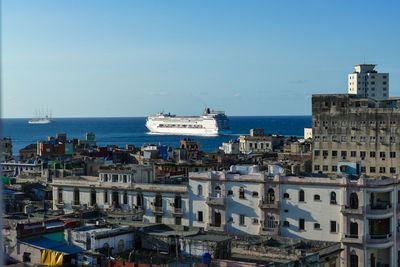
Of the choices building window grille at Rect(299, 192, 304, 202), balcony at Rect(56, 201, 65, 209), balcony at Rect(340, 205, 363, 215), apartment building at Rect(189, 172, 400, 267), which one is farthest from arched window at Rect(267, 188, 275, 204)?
balcony at Rect(56, 201, 65, 209)

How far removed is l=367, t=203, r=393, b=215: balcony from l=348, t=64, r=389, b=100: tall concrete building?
283ft

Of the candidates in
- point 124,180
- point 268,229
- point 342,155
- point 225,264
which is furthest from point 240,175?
point 342,155

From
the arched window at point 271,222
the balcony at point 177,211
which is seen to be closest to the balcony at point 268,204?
the arched window at point 271,222

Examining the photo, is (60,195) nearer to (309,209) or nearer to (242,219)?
(242,219)

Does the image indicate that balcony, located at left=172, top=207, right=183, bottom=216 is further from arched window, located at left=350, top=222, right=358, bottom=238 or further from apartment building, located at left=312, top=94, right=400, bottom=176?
apartment building, located at left=312, top=94, right=400, bottom=176

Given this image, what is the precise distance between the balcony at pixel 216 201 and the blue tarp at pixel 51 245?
16445mm

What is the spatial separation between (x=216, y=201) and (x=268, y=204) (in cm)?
422

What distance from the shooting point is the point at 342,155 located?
237 feet

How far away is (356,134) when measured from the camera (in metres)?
71.4

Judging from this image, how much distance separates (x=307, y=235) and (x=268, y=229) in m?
2.95

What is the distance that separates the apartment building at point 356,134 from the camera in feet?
230

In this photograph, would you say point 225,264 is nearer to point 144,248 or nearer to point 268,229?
point 144,248

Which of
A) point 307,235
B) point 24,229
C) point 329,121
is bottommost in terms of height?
point 307,235

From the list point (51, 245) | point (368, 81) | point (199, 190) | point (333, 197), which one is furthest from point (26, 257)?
point (368, 81)
